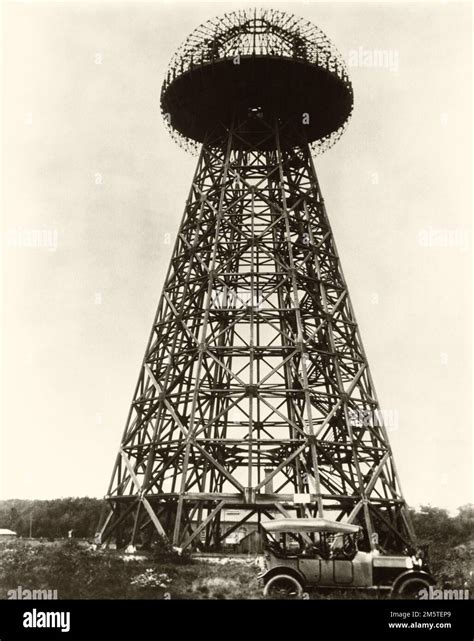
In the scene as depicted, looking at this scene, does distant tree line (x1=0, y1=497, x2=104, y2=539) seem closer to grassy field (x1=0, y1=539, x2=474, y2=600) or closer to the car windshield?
grassy field (x1=0, y1=539, x2=474, y2=600)

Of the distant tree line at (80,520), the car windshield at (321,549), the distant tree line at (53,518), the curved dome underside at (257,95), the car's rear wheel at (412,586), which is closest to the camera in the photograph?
the car's rear wheel at (412,586)

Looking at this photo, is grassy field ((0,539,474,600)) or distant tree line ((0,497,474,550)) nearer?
grassy field ((0,539,474,600))

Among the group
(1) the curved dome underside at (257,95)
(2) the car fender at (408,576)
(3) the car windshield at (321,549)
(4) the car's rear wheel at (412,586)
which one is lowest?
(4) the car's rear wheel at (412,586)
